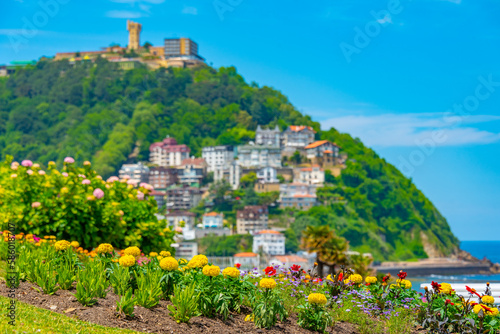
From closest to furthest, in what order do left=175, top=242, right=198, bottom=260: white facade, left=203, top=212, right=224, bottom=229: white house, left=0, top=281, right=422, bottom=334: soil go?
left=0, top=281, right=422, bottom=334: soil
left=175, top=242, right=198, bottom=260: white facade
left=203, top=212, right=224, bottom=229: white house

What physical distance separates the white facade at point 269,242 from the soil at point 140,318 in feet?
264

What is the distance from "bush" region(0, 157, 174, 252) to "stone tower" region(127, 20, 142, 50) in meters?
150

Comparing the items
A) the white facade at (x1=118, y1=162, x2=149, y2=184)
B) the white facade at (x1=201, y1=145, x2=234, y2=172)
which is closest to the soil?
the white facade at (x1=118, y1=162, x2=149, y2=184)

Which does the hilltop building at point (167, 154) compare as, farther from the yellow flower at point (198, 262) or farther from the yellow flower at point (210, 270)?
the yellow flower at point (210, 270)

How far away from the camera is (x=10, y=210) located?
9.06m

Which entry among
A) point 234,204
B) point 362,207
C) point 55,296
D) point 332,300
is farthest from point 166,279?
point 362,207

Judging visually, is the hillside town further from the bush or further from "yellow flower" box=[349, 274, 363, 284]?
"yellow flower" box=[349, 274, 363, 284]

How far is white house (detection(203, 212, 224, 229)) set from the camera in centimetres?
9462

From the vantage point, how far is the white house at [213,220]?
310ft

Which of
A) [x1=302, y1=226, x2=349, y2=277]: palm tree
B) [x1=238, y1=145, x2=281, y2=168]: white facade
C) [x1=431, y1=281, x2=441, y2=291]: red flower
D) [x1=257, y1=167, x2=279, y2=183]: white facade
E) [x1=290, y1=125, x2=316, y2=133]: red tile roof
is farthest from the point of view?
[x1=290, y1=125, x2=316, y2=133]: red tile roof

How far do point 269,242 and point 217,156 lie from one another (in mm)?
32880

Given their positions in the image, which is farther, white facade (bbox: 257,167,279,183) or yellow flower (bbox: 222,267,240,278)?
white facade (bbox: 257,167,279,183)

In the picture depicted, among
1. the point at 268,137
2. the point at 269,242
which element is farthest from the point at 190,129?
the point at 269,242

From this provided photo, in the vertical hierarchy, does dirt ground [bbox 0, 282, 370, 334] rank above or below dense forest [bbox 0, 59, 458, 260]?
below
